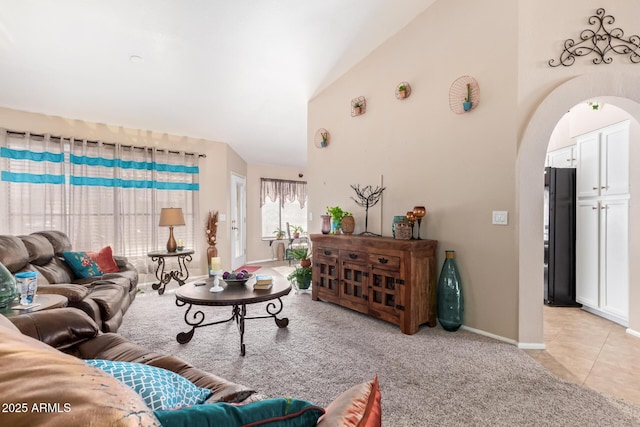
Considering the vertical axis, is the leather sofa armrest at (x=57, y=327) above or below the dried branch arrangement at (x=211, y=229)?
below

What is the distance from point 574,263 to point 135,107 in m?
5.92

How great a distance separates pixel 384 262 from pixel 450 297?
2.25 ft

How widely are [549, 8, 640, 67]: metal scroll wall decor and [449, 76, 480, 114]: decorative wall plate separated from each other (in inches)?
27.4

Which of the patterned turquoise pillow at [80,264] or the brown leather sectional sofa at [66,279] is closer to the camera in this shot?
the brown leather sectional sofa at [66,279]

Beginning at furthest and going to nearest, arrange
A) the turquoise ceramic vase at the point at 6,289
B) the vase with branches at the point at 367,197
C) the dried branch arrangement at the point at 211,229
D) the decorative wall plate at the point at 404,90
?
the dried branch arrangement at the point at 211,229
the vase with branches at the point at 367,197
the decorative wall plate at the point at 404,90
the turquoise ceramic vase at the point at 6,289

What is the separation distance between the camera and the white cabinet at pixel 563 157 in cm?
373

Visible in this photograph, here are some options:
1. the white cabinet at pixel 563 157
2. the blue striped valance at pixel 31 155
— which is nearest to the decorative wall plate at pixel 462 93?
the white cabinet at pixel 563 157

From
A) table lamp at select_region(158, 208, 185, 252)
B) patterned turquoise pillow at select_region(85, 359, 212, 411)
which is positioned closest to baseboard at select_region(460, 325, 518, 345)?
patterned turquoise pillow at select_region(85, 359, 212, 411)

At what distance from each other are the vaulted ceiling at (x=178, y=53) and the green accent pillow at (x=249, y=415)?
324 cm

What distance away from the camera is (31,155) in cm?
389

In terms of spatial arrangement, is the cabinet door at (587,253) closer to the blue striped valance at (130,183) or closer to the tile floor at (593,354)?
the tile floor at (593,354)

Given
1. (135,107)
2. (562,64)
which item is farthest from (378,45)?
(135,107)

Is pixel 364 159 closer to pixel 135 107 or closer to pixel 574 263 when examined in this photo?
pixel 574 263

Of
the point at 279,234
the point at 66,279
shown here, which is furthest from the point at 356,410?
the point at 279,234
